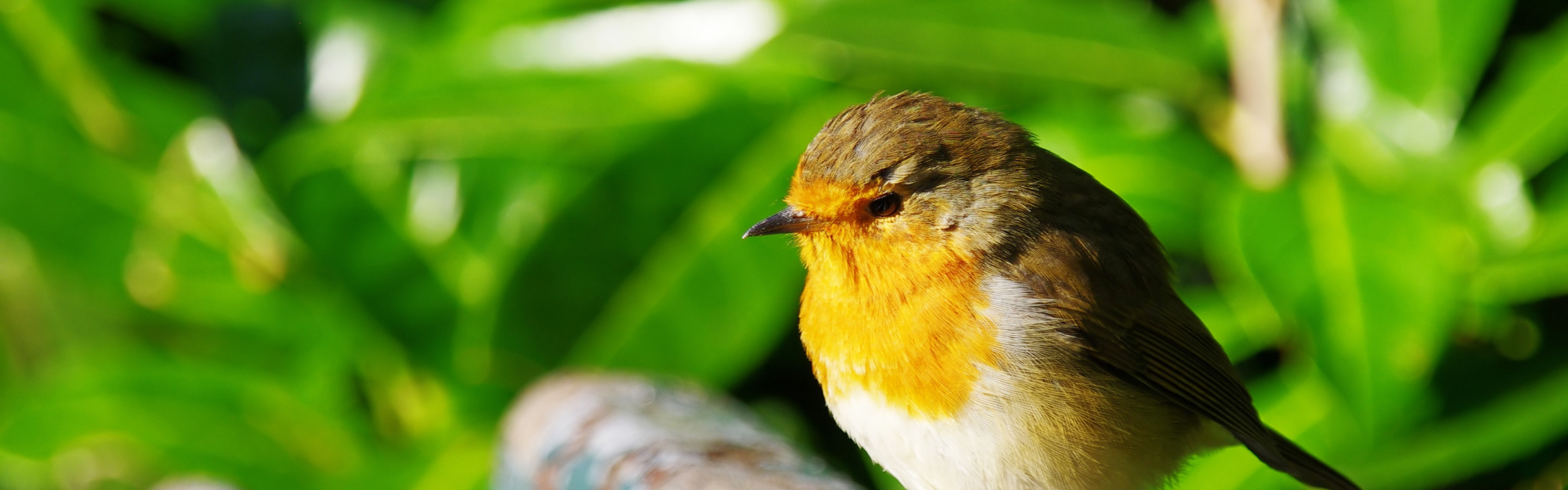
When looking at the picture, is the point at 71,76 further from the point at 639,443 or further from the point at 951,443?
the point at 951,443

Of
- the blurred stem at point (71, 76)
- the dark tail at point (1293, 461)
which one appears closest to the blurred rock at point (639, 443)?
the dark tail at point (1293, 461)

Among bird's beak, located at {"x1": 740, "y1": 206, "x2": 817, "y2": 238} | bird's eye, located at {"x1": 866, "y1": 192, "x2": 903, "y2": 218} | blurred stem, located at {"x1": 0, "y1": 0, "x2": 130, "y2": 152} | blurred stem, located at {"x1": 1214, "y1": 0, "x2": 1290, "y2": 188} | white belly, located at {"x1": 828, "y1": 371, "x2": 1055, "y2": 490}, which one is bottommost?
white belly, located at {"x1": 828, "y1": 371, "x2": 1055, "y2": 490}

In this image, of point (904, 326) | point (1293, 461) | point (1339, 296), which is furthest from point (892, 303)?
point (1339, 296)

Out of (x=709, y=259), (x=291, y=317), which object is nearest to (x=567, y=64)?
(x=709, y=259)

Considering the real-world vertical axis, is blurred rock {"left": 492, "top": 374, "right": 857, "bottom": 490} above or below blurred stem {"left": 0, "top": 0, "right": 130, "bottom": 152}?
below

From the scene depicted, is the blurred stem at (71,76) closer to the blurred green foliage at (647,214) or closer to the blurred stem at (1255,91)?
the blurred green foliage at (647,214)

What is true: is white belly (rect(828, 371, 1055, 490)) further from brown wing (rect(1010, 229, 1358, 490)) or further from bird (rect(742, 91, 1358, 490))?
brown wing (rect(1010, 229, 1358, 490))

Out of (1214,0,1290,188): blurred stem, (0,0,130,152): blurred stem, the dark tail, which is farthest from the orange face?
(0,0,130,152): blurred stem
